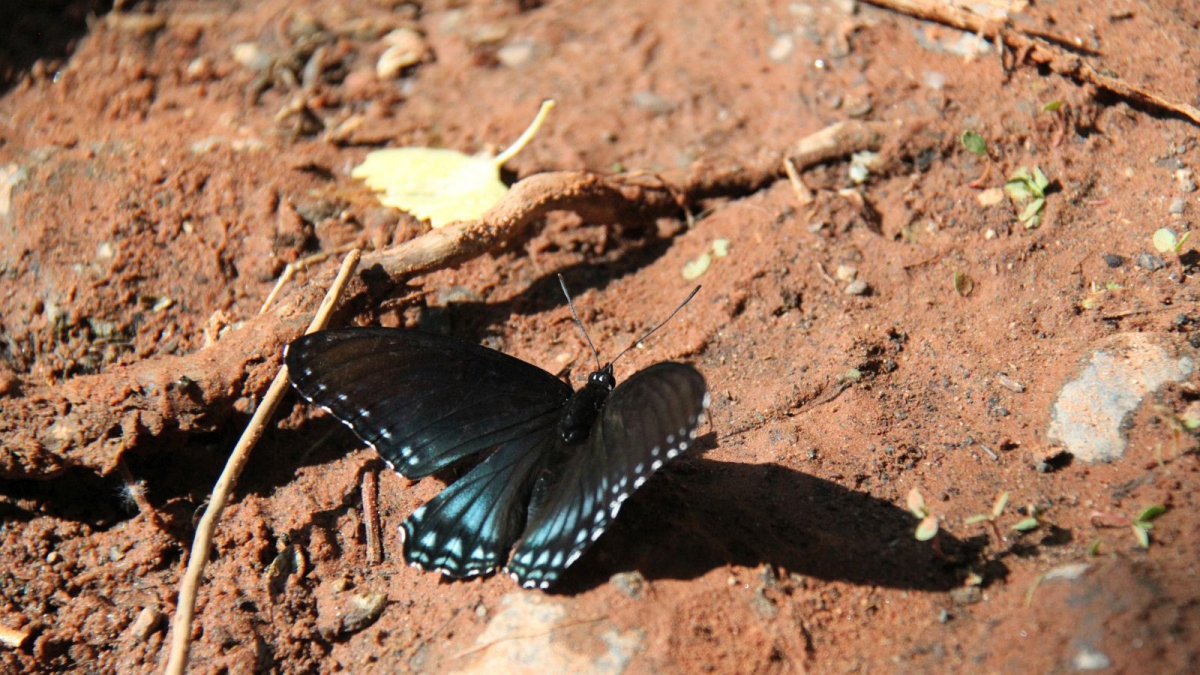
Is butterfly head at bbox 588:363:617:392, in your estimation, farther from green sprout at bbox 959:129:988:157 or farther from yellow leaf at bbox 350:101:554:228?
green sprout at bbox 959:129:988:157

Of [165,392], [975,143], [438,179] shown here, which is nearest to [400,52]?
[438,179]

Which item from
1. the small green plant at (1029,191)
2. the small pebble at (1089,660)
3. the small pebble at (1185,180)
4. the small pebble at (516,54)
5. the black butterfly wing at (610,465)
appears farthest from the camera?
the small pebble at (516,54)

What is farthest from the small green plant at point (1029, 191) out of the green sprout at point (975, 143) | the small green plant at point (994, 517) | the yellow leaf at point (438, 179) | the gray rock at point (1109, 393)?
the yellow leaf at point (438, 179)

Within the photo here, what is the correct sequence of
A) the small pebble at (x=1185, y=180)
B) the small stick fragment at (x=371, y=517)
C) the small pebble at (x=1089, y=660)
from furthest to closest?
the small pebble at (x=1185, y=180)
the small stick fragment at (x=371, y=517)
the small pebble at (x=1089, y=660)

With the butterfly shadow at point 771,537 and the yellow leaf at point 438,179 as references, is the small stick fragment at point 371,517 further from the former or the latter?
the yellow leaf at point 438,179

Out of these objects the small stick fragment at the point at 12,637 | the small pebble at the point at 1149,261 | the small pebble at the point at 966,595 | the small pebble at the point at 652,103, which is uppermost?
the small pebble at the point at 652,103

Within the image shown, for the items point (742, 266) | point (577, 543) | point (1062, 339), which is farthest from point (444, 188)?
point (1062, 339)
